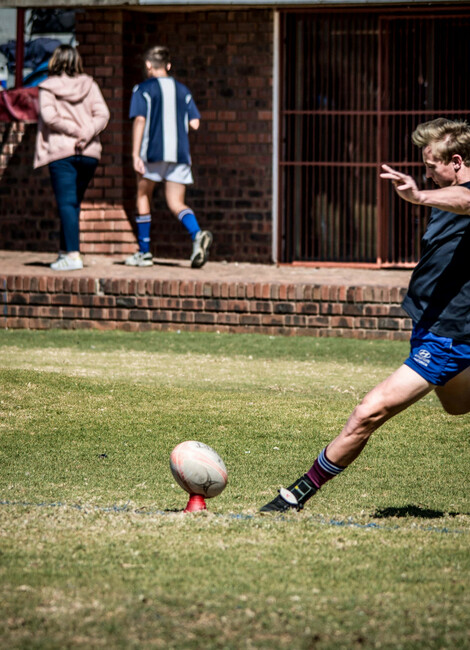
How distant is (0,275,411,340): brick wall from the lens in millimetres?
11562

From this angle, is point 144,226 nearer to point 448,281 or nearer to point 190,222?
point 190,222

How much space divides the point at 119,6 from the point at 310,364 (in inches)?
245

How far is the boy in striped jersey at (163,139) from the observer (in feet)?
41.6

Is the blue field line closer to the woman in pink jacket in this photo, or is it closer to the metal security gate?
the woman in pink jacket

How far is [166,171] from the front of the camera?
512 inches

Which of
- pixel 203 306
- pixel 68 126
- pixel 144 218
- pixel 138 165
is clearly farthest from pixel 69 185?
pixel 203 306

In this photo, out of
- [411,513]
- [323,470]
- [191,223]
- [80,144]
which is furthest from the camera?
[191,223]

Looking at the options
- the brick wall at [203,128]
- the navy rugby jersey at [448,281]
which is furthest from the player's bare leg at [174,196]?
the navy rugby jersey at [448,281]

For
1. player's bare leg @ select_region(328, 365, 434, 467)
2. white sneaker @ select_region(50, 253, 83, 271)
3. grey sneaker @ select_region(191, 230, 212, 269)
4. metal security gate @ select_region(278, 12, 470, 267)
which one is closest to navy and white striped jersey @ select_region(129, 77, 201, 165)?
grey sneaker @ select_region(191, 230, 212, 269)

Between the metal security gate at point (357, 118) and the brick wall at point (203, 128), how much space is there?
1.04 ft

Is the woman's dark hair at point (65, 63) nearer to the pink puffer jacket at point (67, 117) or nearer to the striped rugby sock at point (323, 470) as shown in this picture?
the pink puffer jacket at point (67, 117)

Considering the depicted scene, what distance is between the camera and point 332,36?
48.2 ft

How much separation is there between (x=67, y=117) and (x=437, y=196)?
27.0 ft

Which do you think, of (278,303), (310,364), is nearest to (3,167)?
(278,303)
